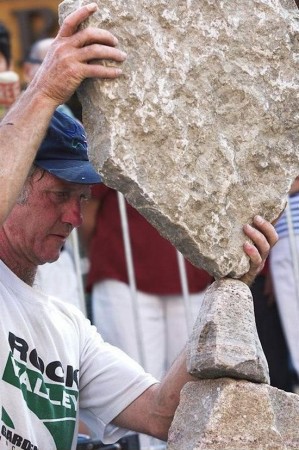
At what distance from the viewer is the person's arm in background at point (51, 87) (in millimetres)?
3092

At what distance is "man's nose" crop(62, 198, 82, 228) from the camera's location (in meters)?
3.55

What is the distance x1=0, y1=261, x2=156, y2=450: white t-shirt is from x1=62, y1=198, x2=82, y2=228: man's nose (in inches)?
9.0

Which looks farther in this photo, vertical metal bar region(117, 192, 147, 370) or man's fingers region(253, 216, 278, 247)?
vertical metal bar region(117, 192, 147, 370)

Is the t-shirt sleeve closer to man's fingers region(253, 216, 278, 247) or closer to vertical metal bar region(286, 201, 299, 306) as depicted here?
man's fingers region(253, 216, 278, 247)

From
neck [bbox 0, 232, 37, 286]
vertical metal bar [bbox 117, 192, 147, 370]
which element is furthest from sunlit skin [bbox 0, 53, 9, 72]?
neck [bbox 0, 232, 37, 286]

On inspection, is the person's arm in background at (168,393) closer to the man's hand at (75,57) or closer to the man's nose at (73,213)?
the man's nose at (73,213)

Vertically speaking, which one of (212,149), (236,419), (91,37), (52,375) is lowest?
(236,419)

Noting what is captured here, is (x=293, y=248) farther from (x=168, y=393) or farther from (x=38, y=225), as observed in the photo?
(x=38, y=225)

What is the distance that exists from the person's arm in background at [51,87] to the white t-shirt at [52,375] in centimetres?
46

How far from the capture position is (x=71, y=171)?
351 centimetres

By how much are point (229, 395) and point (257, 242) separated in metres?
0.48

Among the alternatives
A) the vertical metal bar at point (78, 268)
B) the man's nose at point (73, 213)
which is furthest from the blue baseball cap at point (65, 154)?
the vertical metal bar at point (78, 268)

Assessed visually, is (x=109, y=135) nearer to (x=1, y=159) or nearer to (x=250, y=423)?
(x=1, y=159)

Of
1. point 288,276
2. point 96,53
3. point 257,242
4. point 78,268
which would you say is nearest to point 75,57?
point 96,53
